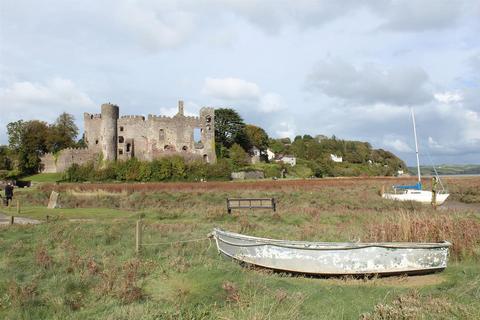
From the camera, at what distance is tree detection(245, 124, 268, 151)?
89.2 meters

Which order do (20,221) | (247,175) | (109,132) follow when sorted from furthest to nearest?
(109,132) → (247,175) → (20,221)

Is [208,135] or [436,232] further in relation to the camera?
[208,135]

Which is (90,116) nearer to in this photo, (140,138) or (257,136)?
(140,138)

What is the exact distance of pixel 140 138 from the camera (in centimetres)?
6191

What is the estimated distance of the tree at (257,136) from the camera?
89.2 meters

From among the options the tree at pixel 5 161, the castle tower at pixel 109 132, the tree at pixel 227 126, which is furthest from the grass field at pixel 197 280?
the tree at pixel 5 161

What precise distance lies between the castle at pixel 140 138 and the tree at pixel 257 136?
25357 millimetres

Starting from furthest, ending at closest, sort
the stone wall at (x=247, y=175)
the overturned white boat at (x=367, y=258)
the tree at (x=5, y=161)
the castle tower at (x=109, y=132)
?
the tree at (x=5, y=161) → the castle tower at (x=109, y=132) → the stone wall at (x=247, y=175) → the overturned white boat at (x=367, y=258)

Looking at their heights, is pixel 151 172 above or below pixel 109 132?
below

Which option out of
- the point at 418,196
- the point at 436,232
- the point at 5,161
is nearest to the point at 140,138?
the point at 5,161

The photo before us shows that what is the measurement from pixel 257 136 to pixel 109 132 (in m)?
37.0

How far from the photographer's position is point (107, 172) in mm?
54969

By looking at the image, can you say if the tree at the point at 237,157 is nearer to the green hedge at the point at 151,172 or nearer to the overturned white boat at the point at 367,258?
the green hedge at the point at 151,172

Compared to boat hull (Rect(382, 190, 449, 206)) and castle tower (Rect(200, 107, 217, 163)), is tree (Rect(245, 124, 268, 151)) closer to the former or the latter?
castle tower (Rect(200, 107, 217, 163))
